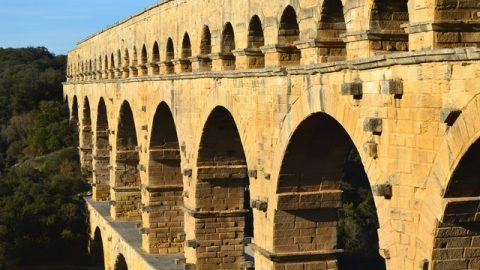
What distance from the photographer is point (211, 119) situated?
53.6 ft

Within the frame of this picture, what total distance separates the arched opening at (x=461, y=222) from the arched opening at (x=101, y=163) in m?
25.0

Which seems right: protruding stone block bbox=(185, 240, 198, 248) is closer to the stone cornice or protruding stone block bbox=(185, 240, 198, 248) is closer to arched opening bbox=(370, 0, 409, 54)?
the stone cornice

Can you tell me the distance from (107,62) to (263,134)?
18787mm

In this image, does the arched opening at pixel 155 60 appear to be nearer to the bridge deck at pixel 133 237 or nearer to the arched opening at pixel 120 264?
the bridge deck at pixel 133 237

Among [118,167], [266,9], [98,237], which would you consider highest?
[266,9]

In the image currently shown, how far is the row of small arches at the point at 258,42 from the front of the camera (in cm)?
955

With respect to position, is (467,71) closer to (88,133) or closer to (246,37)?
(246,37)

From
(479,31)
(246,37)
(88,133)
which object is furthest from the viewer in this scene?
(88,133)

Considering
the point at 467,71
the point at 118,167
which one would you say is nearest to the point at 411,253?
the point at 467,71

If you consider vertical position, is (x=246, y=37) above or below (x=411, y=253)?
above

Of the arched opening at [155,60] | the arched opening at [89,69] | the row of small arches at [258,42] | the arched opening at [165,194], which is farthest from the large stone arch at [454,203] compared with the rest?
the arched opening at [89,69]

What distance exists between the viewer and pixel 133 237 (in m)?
24.1

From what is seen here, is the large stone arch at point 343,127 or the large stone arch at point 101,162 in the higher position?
the large stone arch at point 343,127

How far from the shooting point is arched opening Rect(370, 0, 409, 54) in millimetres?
9477
